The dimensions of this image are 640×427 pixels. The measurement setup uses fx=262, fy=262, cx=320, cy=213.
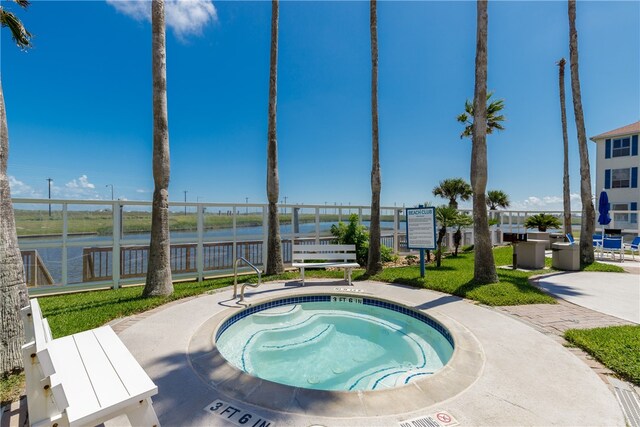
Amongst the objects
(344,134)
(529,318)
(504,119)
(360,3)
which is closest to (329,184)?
(344,134)

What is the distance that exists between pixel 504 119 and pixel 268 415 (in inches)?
692

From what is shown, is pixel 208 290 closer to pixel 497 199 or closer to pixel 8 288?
pixel 8 288

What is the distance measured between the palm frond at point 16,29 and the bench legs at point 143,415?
30.8 ft

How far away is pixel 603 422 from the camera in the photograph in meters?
2.22

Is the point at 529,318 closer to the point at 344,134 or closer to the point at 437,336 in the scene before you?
the point at 437,336

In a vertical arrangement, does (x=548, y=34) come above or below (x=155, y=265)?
above

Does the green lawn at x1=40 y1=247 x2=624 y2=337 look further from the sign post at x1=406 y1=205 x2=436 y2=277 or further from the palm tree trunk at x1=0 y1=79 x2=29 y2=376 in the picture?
the palm tree trunk at x1=0 y1=79 x2=29 y2=376

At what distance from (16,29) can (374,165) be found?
32.2 ft

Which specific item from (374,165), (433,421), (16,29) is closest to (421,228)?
(374,165)

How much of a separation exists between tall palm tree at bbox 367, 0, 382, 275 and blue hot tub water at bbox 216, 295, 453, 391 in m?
2.36

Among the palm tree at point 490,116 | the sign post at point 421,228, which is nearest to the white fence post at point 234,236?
the sign post at point 421,228

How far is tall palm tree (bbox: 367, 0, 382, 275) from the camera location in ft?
26.9

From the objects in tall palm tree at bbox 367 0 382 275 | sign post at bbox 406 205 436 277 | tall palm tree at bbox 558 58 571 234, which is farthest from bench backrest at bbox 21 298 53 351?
tall palm tree at bbox 558 58 571 234

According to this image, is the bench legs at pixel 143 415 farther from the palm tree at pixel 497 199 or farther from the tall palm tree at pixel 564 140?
the palm tree at pixel 497 199
